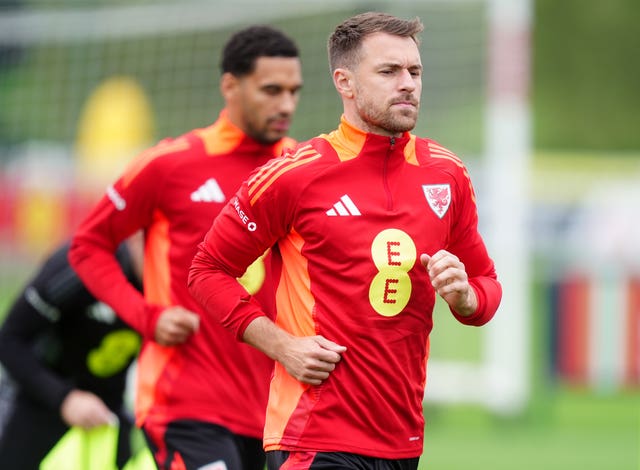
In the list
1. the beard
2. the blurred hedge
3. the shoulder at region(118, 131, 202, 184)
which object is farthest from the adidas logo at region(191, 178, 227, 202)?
the blurred hedge

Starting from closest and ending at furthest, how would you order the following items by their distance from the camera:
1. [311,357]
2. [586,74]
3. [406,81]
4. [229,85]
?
[311,357], [406,81], [229,85], [586,74]

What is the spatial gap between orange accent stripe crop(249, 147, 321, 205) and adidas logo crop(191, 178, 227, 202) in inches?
46.4

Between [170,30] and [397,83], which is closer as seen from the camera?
[397,83]

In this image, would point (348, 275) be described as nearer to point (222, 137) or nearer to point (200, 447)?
point (200, 447)

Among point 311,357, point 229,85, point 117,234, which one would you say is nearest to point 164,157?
point 117,234

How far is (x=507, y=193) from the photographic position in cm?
1310

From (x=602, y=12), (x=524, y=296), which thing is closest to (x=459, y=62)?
(x=524, y=296)

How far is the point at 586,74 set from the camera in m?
30.2

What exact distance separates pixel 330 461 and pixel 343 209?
33.4 inches

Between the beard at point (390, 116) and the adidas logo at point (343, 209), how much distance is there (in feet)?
0.98

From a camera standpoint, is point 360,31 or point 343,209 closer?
point 343,209

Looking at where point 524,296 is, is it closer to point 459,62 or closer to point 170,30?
point 459,62

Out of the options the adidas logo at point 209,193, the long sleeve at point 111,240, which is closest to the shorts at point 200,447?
the long sleeve at point 111,240

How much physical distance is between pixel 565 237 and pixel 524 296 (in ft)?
9.23
